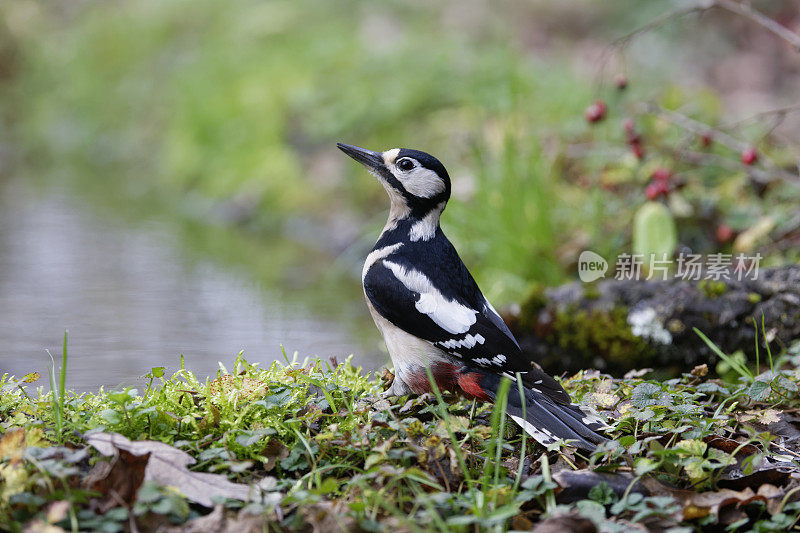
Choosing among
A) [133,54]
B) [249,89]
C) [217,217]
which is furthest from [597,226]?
[133,54]

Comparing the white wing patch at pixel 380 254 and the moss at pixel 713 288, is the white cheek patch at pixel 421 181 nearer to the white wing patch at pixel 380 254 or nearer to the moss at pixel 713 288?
the white wing patch at pixel 380 254

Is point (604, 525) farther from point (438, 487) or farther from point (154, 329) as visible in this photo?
point (154, 329)

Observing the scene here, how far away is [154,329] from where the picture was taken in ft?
14.3

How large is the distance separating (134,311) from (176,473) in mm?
2959

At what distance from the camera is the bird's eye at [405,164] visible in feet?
8.91

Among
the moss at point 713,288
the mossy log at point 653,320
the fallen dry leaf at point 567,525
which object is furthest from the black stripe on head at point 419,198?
the moss at point 713,288

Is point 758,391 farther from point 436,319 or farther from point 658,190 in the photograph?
point 658,190

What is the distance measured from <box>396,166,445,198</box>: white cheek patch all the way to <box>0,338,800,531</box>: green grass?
2.21 ft

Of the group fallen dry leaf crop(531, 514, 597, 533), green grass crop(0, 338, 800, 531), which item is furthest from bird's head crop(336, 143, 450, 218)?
fallen dry leaf crop(531, 514, 597, 533)

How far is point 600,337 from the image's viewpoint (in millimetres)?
3602

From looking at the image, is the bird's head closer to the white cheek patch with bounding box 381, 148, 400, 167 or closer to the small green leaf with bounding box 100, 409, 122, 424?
the white cheek patch with bounding box 381, 148, 400, 167

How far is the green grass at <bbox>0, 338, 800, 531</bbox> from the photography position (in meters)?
1.81

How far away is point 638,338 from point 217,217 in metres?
5.46

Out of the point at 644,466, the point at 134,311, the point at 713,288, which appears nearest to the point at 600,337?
the point at 713,288
